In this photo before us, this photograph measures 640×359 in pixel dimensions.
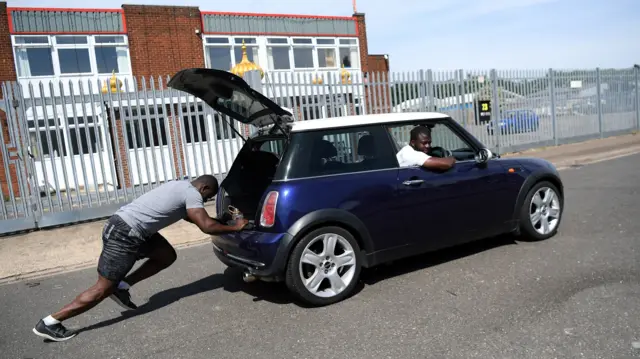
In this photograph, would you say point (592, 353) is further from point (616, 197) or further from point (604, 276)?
point (616, 197)

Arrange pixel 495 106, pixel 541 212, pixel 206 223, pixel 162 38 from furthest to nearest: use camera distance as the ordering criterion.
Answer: pixel 162 38 < pixel 495 106 < pixel 541 212 < pixel 206 223

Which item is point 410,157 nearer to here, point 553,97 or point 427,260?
point 427,260

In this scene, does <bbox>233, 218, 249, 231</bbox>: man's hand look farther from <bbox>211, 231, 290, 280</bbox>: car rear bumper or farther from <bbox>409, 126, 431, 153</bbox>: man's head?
<bbox>409, 126, 431, 153</bbox>: man's head

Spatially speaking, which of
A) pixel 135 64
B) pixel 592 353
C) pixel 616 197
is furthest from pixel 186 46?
pixel 592 353

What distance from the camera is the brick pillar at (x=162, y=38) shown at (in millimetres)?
21875

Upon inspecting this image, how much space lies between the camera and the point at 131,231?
165 inches

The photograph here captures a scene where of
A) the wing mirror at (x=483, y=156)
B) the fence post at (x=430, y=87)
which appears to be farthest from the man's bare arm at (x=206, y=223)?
the fence post at (x=430, y=87)

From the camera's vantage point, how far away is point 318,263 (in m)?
4.31

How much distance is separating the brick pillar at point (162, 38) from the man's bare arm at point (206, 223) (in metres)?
19.0

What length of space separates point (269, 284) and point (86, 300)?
5.55 ft

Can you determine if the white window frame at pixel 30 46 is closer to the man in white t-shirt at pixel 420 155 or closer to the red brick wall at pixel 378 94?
the red brick wall at pixel 378 94

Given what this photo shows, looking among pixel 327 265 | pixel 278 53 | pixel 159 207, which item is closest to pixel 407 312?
pixel 327 265

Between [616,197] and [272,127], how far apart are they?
6.07 m

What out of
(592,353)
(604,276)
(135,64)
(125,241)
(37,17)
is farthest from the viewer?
(135,64)
